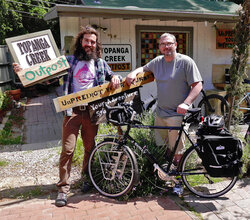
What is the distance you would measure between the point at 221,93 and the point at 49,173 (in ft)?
15.5

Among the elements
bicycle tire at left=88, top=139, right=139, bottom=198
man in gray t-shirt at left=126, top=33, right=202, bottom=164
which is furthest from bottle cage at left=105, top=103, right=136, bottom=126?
man in gray t-shirt at left=126, top=33, right=202, bottom=164

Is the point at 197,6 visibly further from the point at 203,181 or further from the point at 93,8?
the point at 203,181

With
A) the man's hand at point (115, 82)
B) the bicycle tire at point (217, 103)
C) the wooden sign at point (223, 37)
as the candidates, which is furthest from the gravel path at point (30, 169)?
the wooden sign at point (223, 37)

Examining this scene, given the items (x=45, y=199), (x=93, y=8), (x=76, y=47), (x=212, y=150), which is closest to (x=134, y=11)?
(x=93, y=8)

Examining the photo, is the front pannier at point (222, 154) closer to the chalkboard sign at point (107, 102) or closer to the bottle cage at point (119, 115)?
the bottle cage at point (119, 115)

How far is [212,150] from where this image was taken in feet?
9.60

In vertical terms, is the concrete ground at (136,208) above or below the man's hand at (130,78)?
below

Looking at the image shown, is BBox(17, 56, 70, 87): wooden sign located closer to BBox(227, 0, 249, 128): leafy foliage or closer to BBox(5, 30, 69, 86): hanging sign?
BBox(5, 30, 69, 86): hanging sign

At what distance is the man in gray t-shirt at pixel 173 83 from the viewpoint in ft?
9.98

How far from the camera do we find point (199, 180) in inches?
138

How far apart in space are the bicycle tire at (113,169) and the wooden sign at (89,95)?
593mm

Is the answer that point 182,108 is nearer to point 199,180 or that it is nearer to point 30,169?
point 199,180

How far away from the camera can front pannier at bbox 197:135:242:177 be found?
9.57 feet

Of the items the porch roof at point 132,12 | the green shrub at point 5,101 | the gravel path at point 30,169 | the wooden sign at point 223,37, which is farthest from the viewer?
the green shrub at point 5,101
